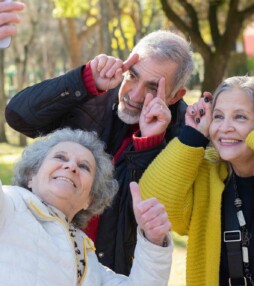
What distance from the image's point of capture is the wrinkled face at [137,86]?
11.5 ft

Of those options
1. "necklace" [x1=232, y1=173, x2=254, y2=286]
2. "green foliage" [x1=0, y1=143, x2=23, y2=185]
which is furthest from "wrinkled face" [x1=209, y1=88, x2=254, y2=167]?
"green foliage" [x1=0, y1=143, x2=23, y2=185]

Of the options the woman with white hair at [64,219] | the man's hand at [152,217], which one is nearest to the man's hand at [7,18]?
the woman with white hair at [64,219]

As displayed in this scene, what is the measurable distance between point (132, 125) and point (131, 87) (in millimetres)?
218

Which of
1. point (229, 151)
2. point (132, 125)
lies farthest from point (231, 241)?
point (132, 125)

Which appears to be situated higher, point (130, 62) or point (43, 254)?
point (130, 62)

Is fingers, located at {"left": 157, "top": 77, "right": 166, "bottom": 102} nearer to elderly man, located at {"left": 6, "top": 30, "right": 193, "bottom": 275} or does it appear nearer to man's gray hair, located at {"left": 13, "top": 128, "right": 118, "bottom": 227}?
elderly man, located at {"left": 6, "top": 30, "right": 193, "bottom": 275}

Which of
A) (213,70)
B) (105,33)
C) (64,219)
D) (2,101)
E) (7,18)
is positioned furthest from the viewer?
(2,101)

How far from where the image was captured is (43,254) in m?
2.55

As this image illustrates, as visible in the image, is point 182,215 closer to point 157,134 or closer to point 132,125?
point 157,134

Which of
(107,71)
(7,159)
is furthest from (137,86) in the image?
(7,159)

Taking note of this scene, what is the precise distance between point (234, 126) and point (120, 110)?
0.80m

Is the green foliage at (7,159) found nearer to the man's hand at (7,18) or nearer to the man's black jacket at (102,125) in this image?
the man's black jacket at (102,125)

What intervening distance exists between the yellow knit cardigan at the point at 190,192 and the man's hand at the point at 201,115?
108 millimetres

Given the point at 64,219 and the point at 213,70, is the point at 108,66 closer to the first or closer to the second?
the point at 64,219
